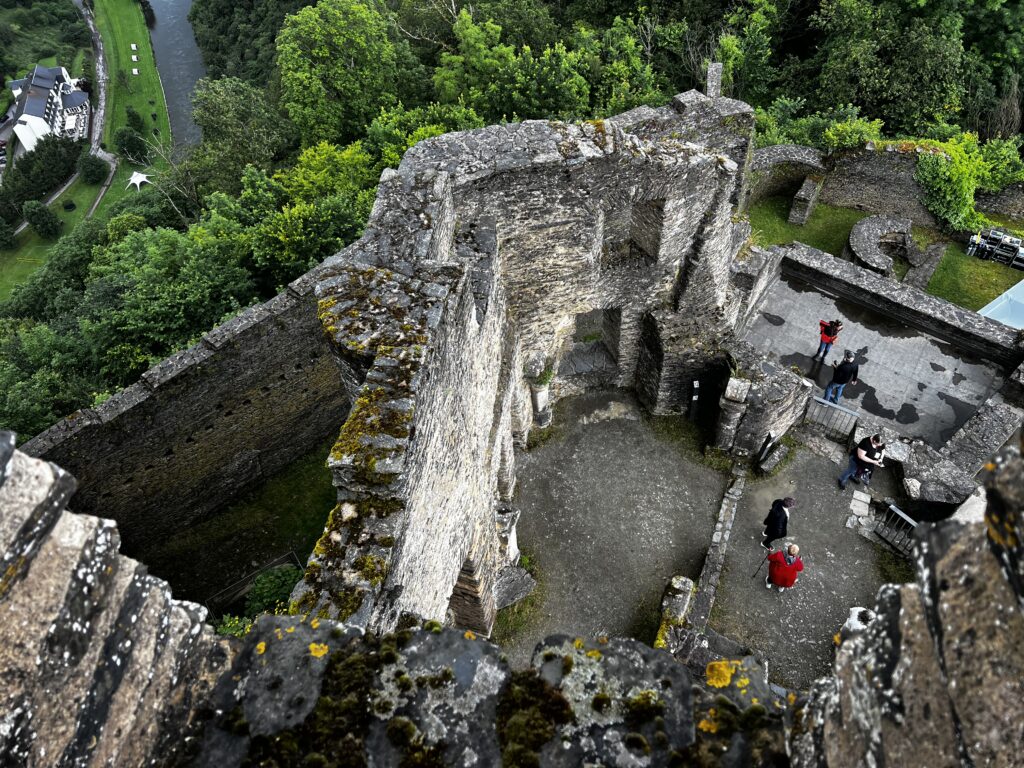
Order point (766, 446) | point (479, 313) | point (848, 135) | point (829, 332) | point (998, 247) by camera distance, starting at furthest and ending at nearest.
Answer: point (848, 135) → point (998, 247) → point (829, 332) → point (766, 446) → point (479, 313)

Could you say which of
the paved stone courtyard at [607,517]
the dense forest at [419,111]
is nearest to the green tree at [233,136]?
the dense forest at [419,111]

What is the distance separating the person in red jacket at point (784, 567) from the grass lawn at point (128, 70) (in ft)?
189

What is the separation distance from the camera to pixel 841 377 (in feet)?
42.1

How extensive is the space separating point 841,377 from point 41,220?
53892 millimetres

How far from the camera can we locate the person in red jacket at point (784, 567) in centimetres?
980

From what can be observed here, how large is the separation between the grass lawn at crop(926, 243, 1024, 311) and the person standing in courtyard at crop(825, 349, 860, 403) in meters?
5.83

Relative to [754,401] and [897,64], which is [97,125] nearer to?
[897,64]

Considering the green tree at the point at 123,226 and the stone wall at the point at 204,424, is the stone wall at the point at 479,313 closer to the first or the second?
the stone wall at the point at 204,424

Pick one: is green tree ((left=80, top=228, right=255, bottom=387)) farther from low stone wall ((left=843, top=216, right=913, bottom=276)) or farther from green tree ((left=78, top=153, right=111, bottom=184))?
green tree ((left=78, top=153, right=111, bottom=184))

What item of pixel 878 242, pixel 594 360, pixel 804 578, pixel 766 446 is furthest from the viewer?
pixel 878 242

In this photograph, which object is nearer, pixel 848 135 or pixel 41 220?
pixel 848 135

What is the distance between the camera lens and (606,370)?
13.0 metres

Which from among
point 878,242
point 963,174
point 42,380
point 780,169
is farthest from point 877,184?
point 42,380

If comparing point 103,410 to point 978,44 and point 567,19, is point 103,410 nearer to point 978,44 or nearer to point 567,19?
point 567,19
